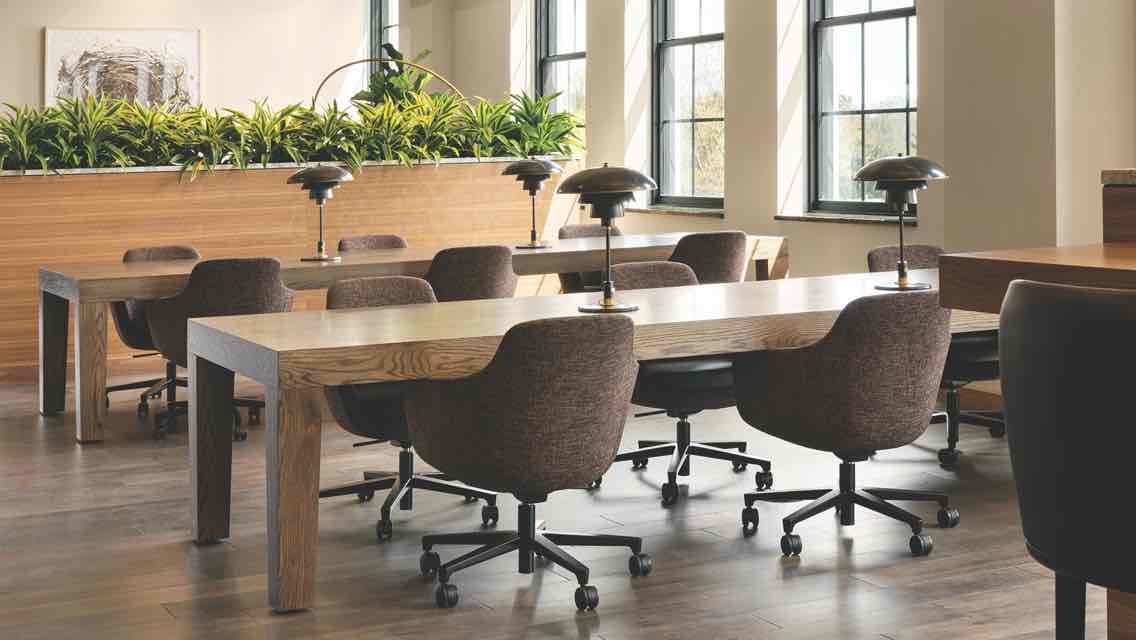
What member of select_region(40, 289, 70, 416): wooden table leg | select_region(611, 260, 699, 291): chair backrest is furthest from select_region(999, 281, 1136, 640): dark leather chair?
select_region(40, 289, 70, 416): wooden table leg

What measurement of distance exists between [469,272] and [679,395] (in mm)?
1827

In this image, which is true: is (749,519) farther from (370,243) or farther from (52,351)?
(52,351)

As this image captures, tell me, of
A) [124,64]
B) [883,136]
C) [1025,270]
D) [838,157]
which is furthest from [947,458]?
[124,64]

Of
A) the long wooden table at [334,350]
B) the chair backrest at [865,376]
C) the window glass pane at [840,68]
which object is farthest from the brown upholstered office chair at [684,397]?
the window glass pane at [840,68]

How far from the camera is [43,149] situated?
25.9ft

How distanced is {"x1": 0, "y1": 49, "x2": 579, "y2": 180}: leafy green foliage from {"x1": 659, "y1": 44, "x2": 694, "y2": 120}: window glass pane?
0.79 meters

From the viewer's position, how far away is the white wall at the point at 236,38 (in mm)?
12852

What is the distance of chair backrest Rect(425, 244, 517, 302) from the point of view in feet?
21.1

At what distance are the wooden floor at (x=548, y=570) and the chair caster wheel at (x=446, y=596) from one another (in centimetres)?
4

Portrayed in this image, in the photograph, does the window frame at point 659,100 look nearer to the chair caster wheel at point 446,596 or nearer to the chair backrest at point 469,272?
the chair backrest at point 469,272

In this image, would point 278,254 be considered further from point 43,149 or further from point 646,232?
point 646,232

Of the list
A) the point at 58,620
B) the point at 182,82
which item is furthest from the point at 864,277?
the point at 182,82

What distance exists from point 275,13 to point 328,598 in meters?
11.0

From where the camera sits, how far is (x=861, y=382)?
13.9 ft
